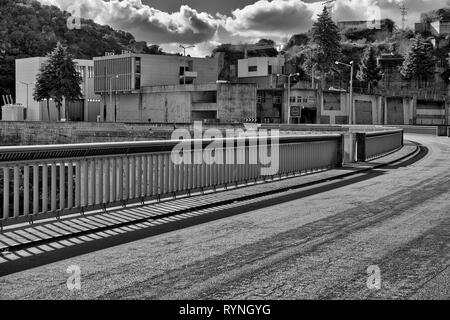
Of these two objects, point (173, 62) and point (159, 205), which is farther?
point (173, 62)

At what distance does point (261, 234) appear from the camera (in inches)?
299

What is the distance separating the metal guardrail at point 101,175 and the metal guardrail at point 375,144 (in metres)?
8.51

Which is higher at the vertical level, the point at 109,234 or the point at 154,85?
the point at 154,85

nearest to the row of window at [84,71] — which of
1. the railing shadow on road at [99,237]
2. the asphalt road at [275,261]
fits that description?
the railing shadow on road at [99,237]

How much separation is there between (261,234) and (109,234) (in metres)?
2.16

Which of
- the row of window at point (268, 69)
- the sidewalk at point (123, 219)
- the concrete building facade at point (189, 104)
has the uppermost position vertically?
the row of window at point (268, 69)

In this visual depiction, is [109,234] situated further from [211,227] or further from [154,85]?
[154,85]

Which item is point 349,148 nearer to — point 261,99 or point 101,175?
point 101,175

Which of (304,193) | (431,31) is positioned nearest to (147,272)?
(304,193)

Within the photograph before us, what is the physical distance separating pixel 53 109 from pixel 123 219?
127866 mm

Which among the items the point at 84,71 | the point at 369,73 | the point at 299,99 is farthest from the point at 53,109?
the point at 369,73

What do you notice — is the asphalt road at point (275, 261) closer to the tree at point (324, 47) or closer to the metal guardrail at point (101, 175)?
the metal guardrail at point (101, 175)

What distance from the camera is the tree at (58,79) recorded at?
102125 mm

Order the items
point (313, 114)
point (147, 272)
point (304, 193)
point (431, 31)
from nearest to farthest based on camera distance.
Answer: point (147, 272), point (304, 193), point (313, 114), point (431, 31)
